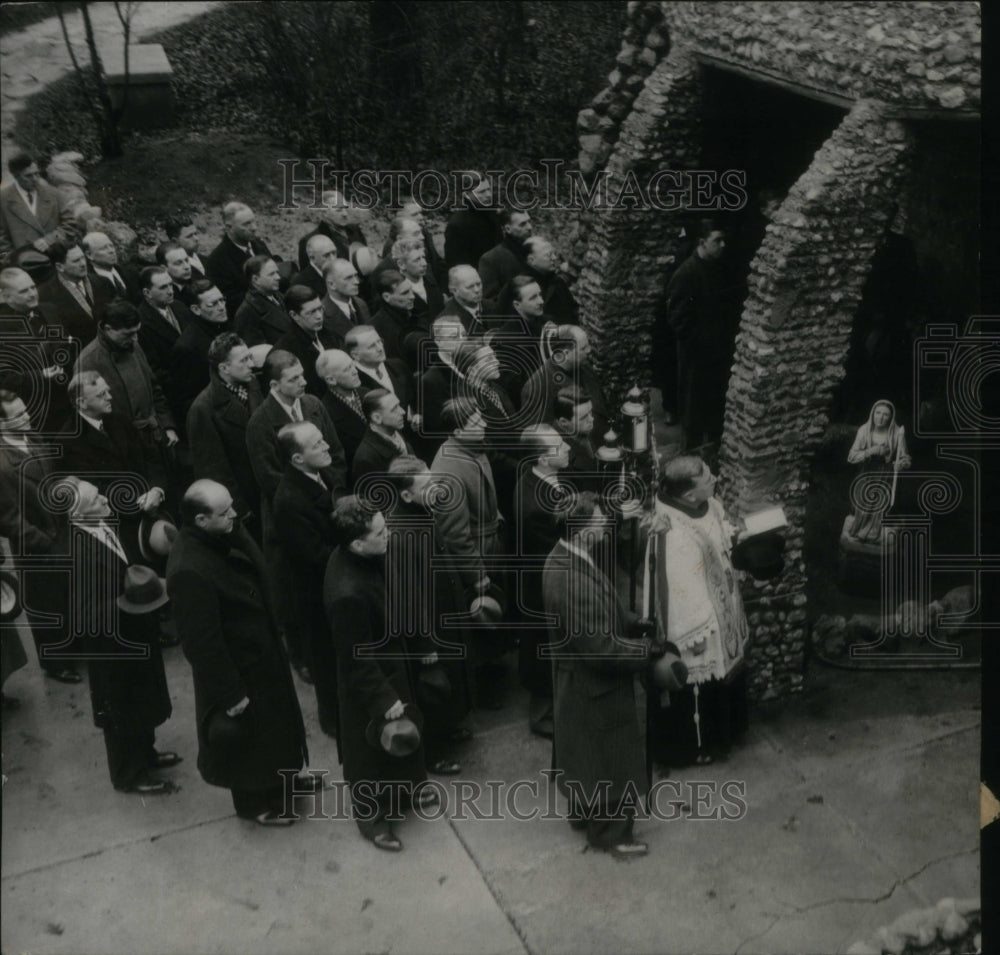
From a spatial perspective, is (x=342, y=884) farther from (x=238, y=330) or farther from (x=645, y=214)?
(x=645, y=214)

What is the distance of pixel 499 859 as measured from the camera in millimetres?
6242

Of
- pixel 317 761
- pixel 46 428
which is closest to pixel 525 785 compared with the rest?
pixel 317 761

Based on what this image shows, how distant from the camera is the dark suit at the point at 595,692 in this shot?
5.73 meters

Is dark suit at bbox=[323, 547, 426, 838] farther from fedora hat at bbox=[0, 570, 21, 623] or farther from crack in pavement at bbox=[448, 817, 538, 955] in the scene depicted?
fedora hat at bbox=[0, 570, 21, 623]

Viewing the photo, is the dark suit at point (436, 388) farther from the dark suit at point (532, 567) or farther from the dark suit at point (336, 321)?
the dark suit at point (532, 567)

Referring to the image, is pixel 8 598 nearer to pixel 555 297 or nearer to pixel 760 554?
pixel 760 554

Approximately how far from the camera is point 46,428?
22.3ft

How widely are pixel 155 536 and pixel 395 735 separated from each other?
60.8 inches

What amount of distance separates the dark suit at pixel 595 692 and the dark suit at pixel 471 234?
4.45 meters

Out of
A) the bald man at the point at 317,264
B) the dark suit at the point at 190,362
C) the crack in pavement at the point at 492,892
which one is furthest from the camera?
the bald man at the point at 317,264

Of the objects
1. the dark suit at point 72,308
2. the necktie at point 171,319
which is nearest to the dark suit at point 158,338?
the necktie at point 171,319

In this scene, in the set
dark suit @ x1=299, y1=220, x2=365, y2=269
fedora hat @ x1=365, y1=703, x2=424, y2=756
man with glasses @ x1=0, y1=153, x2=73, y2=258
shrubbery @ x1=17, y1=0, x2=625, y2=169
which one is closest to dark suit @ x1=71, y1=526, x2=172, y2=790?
fedora hat @ x1=365, y1=703, x2=424, y2=756

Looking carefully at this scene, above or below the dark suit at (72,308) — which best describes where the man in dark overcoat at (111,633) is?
below

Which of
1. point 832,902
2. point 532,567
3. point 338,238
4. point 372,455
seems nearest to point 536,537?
point 532,567
